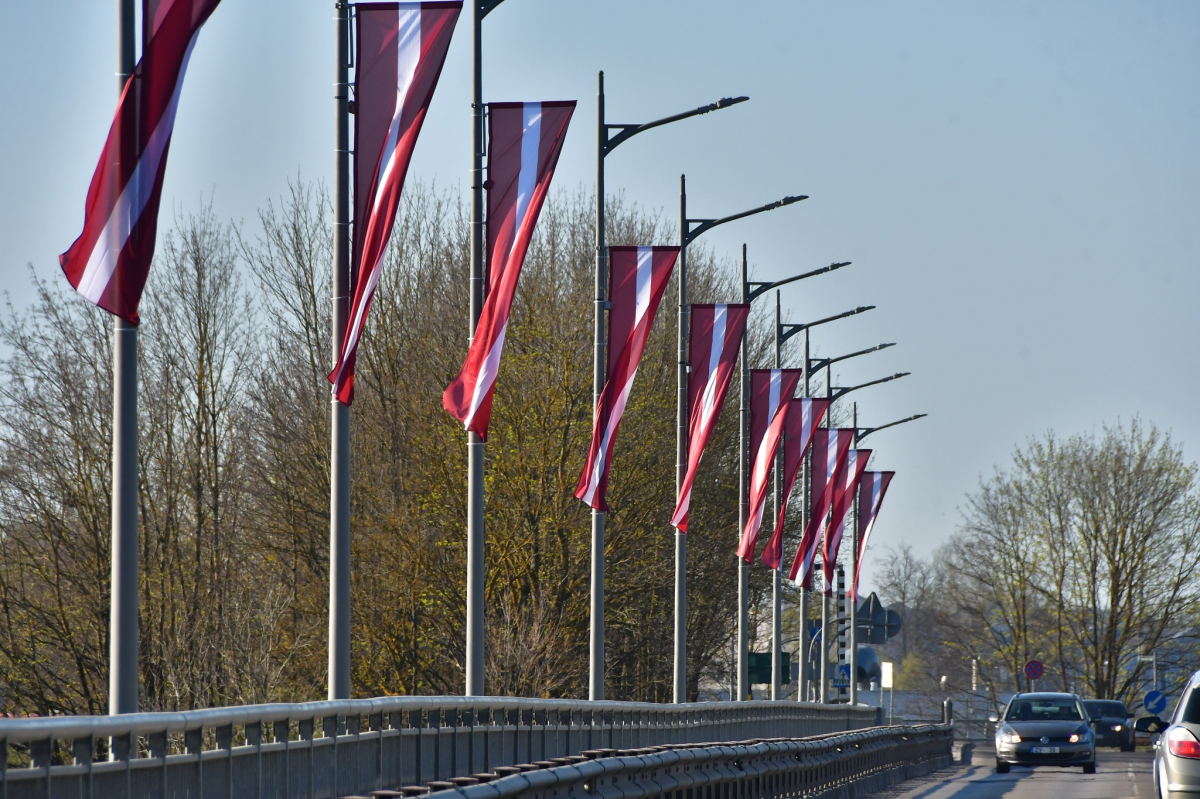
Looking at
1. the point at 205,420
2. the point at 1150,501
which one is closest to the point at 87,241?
the point at 205,420

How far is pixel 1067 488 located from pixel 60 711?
146ft

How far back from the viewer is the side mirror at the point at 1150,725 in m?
18.0

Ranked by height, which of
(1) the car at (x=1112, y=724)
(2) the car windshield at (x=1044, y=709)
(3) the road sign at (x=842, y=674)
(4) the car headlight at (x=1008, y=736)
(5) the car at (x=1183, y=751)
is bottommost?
(1) the car at (x=1112, y=724)

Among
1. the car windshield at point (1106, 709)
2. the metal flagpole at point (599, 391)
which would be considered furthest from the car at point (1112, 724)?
the metal flagpole at point (599, 391)

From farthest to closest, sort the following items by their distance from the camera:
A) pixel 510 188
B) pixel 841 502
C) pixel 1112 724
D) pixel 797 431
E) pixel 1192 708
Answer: pixel 1112 724 < pixel 841 502 < pixel 797 431 < pixel 510 188 < pixel 1192 708

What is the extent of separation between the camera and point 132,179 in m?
12.0

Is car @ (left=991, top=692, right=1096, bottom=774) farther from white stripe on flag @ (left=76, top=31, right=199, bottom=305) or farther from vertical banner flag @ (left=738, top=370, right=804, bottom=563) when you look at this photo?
white stripe on flag @ (left=76, top=31, right=199, bottom=305)

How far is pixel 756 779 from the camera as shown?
20.5 meters

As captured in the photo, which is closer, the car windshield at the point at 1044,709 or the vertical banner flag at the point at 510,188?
the vertical banner flag at the point at 510,188

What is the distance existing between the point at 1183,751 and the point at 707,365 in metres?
12.9

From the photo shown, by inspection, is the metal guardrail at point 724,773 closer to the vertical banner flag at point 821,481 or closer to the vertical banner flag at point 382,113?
the vertical banner flag at point 382,113

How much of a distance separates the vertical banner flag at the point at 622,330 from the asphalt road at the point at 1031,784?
282 inches

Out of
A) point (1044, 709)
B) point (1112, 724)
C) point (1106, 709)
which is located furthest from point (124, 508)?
point (1106, 709)

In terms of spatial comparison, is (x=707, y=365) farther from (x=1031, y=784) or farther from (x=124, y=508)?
(x=124, y=508)
